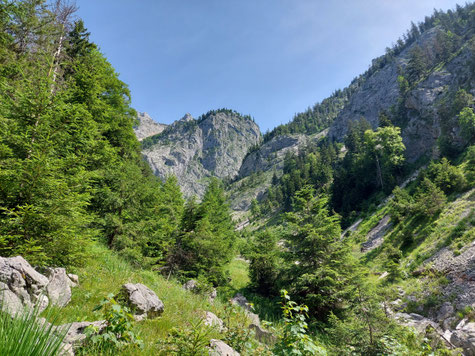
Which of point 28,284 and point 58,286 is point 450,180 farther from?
point 28,284

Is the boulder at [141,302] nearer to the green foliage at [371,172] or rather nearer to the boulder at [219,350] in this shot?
the boulder at [219,350]

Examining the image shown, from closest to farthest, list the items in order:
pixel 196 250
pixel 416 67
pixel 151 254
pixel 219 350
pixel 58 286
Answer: pixel 219 350 → pixel 58 286 → pixel 151 254 → pixel 196 250 → pixel 416 67

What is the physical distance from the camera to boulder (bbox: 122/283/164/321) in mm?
4855

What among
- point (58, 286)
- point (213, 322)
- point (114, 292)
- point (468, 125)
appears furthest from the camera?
point (468, 125)

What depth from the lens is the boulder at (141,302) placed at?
15.9ft

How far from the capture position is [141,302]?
498 centimetres

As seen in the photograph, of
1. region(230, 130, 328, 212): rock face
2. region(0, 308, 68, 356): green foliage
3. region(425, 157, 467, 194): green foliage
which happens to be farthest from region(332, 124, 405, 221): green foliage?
region(230, 130, 328, 212): rock face

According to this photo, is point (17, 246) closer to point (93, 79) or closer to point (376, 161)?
point (93, 79)

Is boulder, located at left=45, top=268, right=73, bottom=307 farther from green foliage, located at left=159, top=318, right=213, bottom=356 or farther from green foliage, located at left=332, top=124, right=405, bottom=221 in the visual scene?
green foliage, located at left=332, top=124, right=405, bottom=221

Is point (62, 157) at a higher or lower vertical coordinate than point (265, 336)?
higher

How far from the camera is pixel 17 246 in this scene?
195 inches

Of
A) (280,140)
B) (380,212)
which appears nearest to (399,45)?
(280,140)

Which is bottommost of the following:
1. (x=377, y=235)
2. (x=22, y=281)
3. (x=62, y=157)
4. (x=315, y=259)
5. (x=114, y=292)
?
(x=377, y=235)

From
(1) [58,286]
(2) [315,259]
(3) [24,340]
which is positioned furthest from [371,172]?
(3) [24,340]
